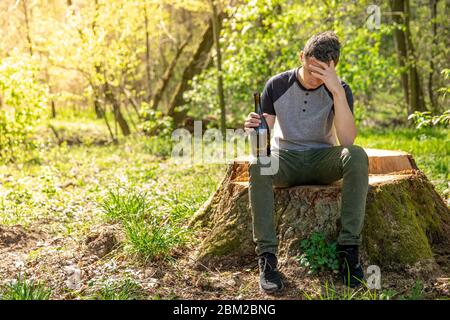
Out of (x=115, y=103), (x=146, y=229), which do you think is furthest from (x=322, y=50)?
(x=115, y=103)

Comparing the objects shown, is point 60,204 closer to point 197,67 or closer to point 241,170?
point 241,170

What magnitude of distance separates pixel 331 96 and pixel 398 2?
9.62m

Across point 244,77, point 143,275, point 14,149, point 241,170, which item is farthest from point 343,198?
point 244,77

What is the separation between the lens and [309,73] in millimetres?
4105

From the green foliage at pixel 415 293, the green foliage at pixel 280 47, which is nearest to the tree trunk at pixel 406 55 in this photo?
the green foliage at pixel 280 47

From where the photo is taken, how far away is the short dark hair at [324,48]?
3.95 metres

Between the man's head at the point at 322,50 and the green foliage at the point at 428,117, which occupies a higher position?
the man's head at the point at 322,50

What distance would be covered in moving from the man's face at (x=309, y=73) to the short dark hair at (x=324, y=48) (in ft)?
0.12

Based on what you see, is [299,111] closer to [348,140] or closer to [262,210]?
[348,140]

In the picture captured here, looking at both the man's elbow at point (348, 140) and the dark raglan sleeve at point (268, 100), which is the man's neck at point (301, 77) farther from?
the man's elbow at point (348, 140)

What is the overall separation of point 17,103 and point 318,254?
7107mm

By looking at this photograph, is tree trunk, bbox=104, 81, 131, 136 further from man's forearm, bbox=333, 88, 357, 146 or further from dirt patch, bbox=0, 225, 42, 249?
man's forearm, bbox=333, 88, 357, 146

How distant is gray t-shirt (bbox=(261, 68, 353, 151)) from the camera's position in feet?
13.9

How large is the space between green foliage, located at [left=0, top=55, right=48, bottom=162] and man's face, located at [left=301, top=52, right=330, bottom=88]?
6.46 meters
